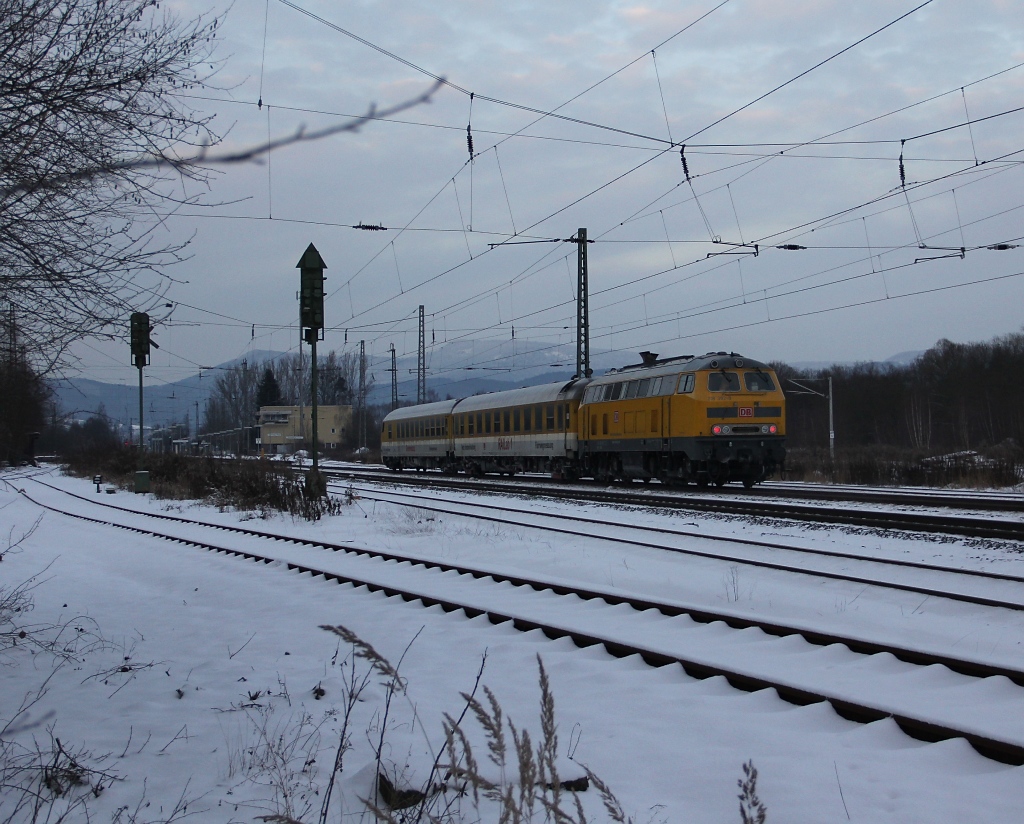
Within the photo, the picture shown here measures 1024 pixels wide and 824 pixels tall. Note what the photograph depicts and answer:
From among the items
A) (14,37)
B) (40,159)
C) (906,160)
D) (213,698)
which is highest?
(906,160)

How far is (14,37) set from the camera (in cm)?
497

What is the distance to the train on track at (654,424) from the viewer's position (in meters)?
21.9

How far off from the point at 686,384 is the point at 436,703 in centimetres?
1730

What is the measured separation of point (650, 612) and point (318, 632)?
2.79 meters

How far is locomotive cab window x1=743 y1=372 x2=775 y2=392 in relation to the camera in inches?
888

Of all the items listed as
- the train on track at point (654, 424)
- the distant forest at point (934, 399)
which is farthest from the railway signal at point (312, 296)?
the distant forest at point (934, 399)

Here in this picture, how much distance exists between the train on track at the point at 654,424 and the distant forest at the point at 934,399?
41365mm

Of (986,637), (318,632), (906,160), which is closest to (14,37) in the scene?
(318,632)

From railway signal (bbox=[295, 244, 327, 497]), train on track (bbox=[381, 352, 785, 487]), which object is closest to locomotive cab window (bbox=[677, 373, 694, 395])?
train on track (bbox=[381, 352, 785, 487])

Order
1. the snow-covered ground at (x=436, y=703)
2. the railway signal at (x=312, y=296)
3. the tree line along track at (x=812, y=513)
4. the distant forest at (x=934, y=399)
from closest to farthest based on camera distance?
1. the snow-covered ground at (x=436, y=703)
2. the tree line along track at (x=812, y=513)
3. the railway signal at (x=312, y=296)
4. the distant forest at (x=934, y=399)

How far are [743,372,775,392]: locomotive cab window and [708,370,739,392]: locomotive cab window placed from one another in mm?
365

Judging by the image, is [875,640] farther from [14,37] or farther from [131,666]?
[14,37]

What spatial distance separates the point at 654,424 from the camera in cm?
2316

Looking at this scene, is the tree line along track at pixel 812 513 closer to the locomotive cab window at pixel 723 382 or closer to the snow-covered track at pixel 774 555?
the snow-covered track at pixel 774 555
